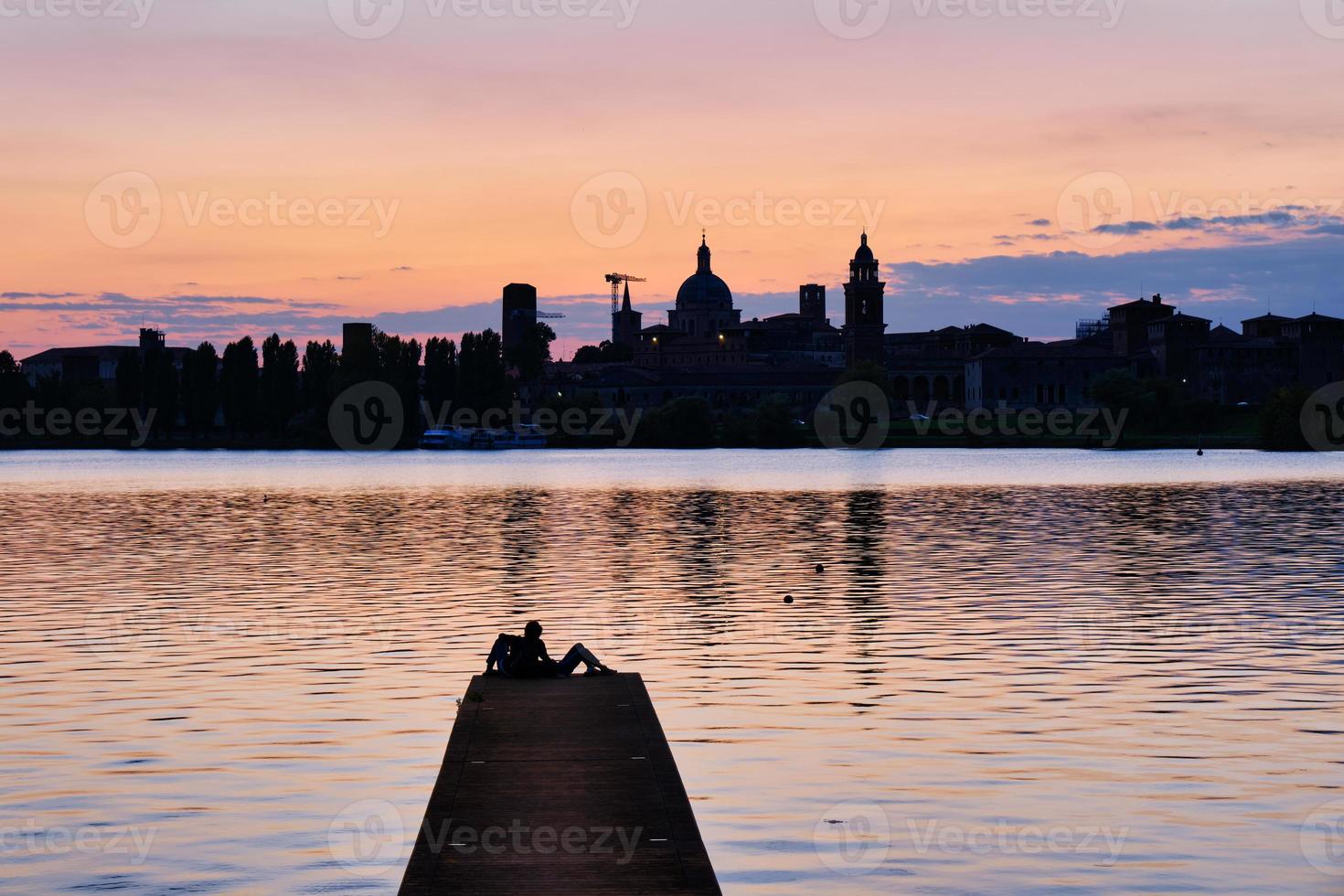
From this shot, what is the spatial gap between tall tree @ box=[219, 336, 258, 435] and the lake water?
12243cm

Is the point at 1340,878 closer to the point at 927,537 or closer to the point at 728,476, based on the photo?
the point at 927,537

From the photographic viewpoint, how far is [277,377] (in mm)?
182125

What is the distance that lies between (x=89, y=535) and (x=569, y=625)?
32.6 m

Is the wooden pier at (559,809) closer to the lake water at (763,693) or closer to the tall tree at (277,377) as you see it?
the lake water at (763,693)

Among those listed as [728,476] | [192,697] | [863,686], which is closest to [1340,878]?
[863,686]

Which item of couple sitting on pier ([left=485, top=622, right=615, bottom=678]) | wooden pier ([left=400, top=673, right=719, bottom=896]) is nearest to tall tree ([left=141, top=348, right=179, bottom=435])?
couple sitting on pier ([left=485, top=622, right=615, bottom=678])

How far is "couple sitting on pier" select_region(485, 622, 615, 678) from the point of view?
22.8m

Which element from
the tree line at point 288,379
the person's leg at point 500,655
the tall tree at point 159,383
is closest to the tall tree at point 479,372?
the tree line at point 288,379

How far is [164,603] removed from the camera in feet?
120

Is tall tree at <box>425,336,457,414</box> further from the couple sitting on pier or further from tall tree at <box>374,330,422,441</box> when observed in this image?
the couple sitting on pier

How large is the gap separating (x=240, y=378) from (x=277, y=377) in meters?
4.19

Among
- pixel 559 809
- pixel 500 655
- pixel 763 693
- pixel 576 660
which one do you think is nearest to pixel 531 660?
pixel 500 655

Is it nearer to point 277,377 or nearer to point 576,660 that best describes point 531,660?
point 576,660

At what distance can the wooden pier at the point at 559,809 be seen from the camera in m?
12.8
